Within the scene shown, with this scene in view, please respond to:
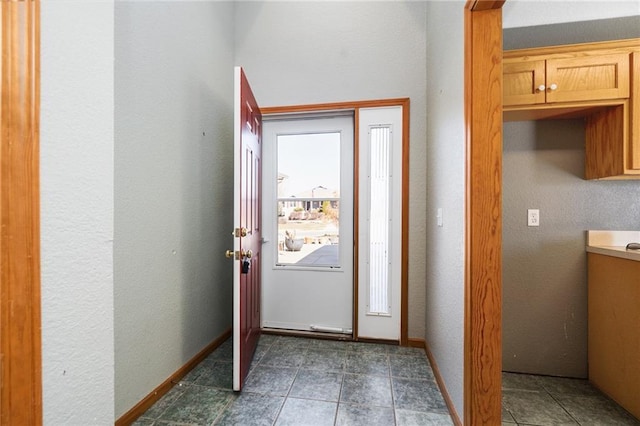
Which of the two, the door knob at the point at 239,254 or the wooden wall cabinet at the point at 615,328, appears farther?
the door knob at the point at 239,254

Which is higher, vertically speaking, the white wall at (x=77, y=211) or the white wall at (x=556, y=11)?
the white wall at (x=556, y=11)

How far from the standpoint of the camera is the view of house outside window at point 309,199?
2.69 m

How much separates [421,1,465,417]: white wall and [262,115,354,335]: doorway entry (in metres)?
0.75

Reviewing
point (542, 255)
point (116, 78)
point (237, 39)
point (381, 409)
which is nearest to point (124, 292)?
point (116, 78)

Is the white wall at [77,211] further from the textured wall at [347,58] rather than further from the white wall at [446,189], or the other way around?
the textured wall at [347,58]

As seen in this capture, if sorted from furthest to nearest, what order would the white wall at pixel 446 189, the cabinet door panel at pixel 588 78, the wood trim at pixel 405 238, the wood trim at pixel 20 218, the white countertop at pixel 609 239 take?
the wood trim at pixel 405 238
the white countertop at pixel 609 239
the cabinet door panel at pixel 588 78
the white wall at pixel 446 189
the wood trim at pixel 20 218

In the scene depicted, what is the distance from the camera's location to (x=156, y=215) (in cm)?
172

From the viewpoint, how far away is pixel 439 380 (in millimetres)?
1860

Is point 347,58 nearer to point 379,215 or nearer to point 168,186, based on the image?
point 379,215

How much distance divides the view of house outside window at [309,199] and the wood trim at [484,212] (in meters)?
1.47

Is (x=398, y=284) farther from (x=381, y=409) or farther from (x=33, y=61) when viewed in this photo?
(x=33, y=61)

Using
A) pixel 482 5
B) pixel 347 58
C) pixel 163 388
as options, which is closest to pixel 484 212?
pixel 482 5

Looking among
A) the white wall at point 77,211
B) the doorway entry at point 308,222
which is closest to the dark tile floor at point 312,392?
the doorway entry at point 308,222

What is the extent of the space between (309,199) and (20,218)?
86.4 inches
